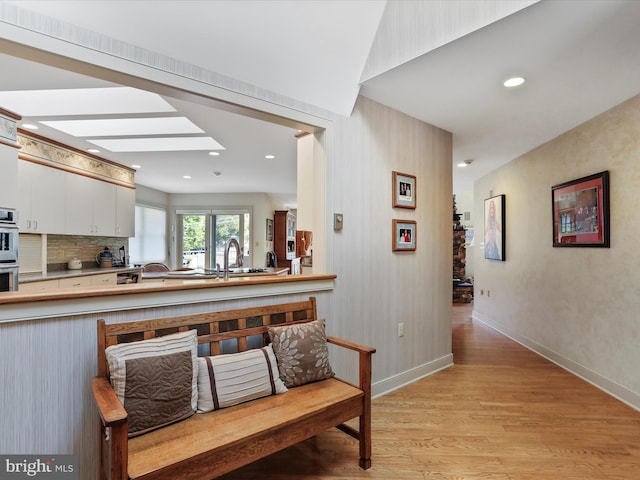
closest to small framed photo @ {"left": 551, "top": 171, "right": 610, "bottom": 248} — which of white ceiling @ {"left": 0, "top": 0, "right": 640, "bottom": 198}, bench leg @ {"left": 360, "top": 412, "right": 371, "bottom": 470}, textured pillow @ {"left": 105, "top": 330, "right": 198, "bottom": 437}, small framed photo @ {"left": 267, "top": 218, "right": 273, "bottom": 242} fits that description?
white ceiling @ {"left": 0, "top": 0, "right": 640, "bottom": 198}

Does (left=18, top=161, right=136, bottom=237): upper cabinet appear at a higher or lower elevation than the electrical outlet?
higher

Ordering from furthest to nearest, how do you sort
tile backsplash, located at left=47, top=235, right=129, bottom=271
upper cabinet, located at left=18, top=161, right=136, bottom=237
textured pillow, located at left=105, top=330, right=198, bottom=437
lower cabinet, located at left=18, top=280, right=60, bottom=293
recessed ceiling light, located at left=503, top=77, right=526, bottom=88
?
tile backsplash, located at left=47, top=235, right=129, bottom=271, upper cabinet, located at left=18, top=161, right=136, bottom=237, lower cabinet, located at left=18, top=280, right=60, bottom=293, recessed ceiling light, located at left=503, top=77, right=526, bottom=88, textured pillow, located at left=105, top=330, right=198, bottom=437

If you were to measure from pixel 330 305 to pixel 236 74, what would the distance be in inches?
65.9

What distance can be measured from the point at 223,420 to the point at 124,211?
5229 millimetres

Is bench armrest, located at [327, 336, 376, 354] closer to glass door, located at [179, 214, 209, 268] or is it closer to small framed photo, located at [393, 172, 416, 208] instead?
small framed photo, located at [393, 172, 416, 208]

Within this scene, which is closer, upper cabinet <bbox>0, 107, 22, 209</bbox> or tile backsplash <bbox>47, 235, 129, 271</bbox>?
upper cabinet <bbox>0, 107, 22, 209</bbox>

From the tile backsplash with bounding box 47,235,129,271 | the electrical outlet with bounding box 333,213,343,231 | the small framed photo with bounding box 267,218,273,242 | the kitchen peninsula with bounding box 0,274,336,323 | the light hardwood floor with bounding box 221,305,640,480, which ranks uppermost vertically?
the small framed photo with bounding box 267,218,273,242

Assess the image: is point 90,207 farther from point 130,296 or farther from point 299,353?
point 299,353

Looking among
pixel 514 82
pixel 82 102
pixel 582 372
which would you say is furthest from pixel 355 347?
pixel 82 102

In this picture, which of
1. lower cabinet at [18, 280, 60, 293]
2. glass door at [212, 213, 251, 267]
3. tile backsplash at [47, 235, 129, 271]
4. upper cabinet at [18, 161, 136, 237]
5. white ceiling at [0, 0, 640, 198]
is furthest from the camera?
glass door at [212, 213, 251, 267]

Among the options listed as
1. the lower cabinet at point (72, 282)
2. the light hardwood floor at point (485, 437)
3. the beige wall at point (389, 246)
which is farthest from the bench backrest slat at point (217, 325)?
the lower cabinet at point (72, 282)

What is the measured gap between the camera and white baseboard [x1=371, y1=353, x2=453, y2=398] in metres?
2.84

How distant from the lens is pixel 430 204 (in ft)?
11.1

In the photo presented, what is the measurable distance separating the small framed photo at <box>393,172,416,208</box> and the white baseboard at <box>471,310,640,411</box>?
2.23 m
